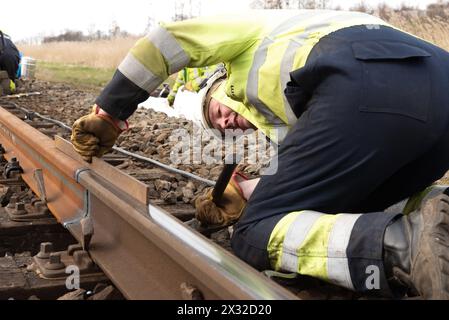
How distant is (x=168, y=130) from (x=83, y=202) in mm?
3015

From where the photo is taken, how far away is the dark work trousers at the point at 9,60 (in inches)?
435

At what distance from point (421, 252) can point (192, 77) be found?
12.5 feet

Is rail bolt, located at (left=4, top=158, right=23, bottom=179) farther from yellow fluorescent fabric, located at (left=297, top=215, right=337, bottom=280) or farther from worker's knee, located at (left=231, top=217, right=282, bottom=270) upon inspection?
yellow fluorescent fabric, located at (left=297, top=215, right=337, bottom=280)

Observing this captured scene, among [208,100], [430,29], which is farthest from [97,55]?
[208,100]

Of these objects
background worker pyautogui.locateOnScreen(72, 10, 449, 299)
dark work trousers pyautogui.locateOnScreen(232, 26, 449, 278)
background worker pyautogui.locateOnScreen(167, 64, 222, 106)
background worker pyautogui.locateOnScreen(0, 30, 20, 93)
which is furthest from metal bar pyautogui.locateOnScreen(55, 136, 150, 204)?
background worker pyautogui.locateOnScreen(0, 30, 20, 93)

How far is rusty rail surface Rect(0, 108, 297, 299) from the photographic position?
75.5 inches

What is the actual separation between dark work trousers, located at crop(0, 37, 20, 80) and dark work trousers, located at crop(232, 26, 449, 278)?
9508 millimetres

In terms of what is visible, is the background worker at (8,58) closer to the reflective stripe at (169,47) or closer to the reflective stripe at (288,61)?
the reflective stripe at (169,47)

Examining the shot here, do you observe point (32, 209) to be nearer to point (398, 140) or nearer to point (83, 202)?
point (83, 202)

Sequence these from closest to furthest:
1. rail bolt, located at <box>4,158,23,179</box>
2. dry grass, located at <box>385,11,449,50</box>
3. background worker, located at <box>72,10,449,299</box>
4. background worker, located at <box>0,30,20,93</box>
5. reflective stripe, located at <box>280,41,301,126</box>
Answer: background worker, located at <box>72,10,449,299</box> < reflective stripe, located at <box>280,41,301,126</box> < rail bolt, located at <box>4,158,23,179</box> < dry grass, located at <box>385,11,449,50</box> < background worker, located at <box>0,30,20,93</box>

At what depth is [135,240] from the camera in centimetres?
250

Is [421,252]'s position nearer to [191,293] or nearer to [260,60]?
[191,293]

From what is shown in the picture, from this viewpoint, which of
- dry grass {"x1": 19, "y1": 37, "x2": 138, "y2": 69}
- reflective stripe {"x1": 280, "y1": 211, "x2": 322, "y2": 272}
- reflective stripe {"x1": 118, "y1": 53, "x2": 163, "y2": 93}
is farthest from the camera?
dry grass {"x1": 19, "y1": 37, "x2": 138, "y2": 69}

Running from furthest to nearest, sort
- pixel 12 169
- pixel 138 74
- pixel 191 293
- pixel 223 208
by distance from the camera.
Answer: pixel 12 169 < pixel 223 208 < pixel 138 74 < pixel 191 293
